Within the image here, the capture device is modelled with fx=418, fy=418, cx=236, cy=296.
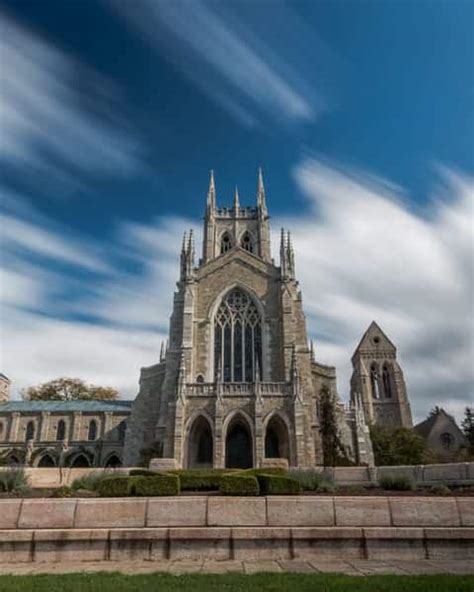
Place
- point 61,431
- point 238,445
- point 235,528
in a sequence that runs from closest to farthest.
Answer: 1. point 235,528
2. point 238,445
3. point 61,431

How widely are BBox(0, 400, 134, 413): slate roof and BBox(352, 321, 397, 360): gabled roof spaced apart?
3761 cm

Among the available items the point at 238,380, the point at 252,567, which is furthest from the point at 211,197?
the point at 252,567

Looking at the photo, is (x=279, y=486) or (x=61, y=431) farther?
(x=61, y=431)

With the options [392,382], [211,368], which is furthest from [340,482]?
[392,382]

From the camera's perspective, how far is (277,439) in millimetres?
29688

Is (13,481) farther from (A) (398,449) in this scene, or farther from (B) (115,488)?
(A) (398,449)

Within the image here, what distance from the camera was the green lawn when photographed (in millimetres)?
5355

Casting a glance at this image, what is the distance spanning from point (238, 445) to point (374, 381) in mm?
40854

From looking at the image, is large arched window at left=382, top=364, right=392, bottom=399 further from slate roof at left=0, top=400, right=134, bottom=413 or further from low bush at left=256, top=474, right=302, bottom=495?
low bush at left=256, top=474, right=302, bottom=495

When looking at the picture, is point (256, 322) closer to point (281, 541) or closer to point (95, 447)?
point (95, 447)

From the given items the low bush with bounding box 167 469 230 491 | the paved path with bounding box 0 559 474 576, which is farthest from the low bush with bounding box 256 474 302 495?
the low bush with bounding box 167 469 230 491

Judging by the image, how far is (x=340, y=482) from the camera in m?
17.0

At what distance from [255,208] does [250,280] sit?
18552mm

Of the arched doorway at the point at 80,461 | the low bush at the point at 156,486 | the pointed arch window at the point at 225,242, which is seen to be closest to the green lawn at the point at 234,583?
the low bush at the point at 156,486
